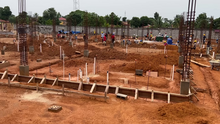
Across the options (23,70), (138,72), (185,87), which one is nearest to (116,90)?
(185,87)

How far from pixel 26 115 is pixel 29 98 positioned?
1683 mm

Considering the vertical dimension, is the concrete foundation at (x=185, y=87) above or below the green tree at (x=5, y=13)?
→ below

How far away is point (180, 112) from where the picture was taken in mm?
6668

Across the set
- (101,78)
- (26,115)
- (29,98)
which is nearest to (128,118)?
(26,115)

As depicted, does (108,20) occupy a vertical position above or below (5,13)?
below

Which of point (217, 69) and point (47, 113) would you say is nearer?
point (47, 113)

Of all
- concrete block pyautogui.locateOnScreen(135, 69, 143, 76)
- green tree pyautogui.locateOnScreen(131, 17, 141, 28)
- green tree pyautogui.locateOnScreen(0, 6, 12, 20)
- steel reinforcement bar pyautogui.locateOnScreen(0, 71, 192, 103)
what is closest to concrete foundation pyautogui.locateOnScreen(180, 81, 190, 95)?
steel reinforcement bar pyautogui.locateOnScreen(0, 71, 192, 103)

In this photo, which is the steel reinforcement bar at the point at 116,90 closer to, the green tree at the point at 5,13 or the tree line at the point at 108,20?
the tree line at the point at 108,20

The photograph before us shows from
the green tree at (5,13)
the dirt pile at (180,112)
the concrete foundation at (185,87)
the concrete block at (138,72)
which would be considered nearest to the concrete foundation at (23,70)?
the concrete block at (138,72)

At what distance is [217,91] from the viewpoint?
33.9 ft

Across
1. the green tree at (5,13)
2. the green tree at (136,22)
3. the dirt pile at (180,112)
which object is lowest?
the dirt pile at (180,112)

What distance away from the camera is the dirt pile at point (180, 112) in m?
6.58

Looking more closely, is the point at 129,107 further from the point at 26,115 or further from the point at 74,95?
the point at 26,115

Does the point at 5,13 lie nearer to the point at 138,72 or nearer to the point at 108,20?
the point at 108,20
